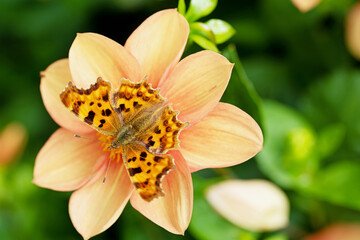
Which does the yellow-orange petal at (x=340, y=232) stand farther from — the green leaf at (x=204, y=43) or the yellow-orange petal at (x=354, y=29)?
the green leaf at (x=204, y=43)

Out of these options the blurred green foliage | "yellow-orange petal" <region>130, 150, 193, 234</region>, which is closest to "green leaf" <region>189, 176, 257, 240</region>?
the blurred green foliage

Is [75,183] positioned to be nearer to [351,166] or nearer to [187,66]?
[187,66]

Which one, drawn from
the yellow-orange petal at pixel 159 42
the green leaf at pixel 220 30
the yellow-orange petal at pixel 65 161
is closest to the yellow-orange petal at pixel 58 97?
the yellow-orange petal at pixel 65 161

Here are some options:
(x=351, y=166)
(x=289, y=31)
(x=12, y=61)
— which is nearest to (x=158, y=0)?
(x=289, y=31)

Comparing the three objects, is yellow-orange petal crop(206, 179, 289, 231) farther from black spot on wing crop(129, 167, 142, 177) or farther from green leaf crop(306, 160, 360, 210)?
black spot on wing crop(129, 167, 142, 177)

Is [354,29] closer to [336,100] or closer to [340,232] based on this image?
[336,100]

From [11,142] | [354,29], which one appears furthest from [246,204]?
[11,142]
